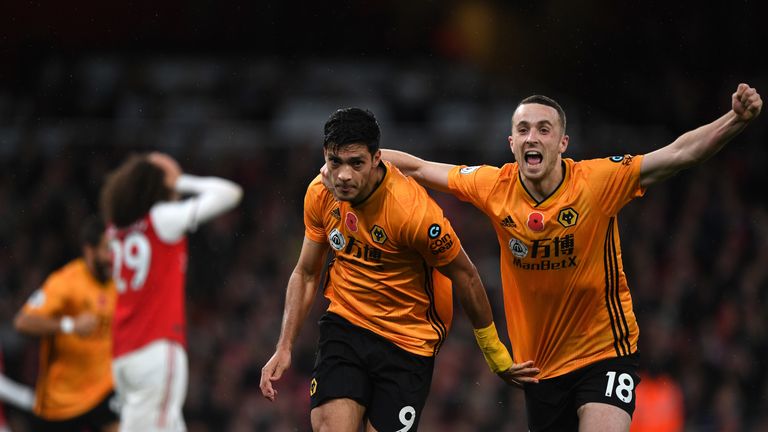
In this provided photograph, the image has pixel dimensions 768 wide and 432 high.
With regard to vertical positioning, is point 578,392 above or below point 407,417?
above

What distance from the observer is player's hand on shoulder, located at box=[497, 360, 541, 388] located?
5879 millimetres

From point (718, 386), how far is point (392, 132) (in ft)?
17.6

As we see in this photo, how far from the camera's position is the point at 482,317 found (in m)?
5.79

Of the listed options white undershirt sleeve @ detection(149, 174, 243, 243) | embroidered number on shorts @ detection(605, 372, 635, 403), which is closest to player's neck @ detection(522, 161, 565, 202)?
embroidered number on shorts @ detection(605, 372, 635, 403)

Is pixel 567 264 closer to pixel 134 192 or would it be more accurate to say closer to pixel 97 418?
pixel 134 192

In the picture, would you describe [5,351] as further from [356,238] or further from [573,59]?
[573,59]

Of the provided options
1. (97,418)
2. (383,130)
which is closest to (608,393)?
(97,418)

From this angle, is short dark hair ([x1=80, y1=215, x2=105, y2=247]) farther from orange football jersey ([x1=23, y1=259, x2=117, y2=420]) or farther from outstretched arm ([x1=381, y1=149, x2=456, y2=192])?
outstretched arm ([x1=381, y1=149, x2=456, y2=192])

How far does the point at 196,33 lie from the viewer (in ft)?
56.1

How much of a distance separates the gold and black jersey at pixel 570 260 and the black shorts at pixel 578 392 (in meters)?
0.05

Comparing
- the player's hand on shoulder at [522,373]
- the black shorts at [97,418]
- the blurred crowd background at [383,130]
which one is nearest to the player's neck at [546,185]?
the player's hand on shoulder at [522,373]

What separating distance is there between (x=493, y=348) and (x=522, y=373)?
0.22 meters

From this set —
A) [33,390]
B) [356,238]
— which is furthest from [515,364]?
[33,390]

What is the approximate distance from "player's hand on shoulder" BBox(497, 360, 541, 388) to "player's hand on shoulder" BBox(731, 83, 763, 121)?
166 cm
